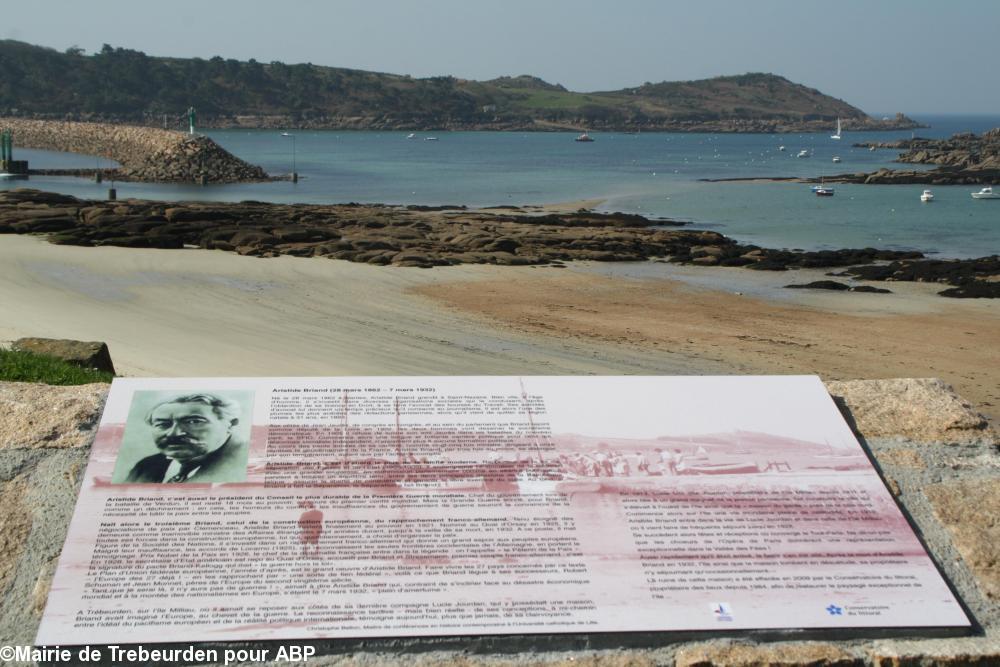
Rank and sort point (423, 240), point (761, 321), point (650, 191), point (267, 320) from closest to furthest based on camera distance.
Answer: point (267, 320) < point (761, 321) < point (423, 240) < point (650, 191)

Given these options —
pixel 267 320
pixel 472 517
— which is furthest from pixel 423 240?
pixel 472 517

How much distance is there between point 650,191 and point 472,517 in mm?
50294

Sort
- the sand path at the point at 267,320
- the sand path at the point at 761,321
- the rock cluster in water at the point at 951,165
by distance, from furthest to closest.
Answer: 1. the rock cluster in water at the point at 951,165
2. the sand path at the point at 761,321
3. the sand path at the point at 267,320

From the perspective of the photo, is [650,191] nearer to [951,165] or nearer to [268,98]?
[951,165]

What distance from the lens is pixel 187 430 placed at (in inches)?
135

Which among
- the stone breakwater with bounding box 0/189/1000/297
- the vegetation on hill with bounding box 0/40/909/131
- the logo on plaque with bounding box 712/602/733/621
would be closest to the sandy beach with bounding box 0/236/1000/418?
the stone breakwater with bounding box 0/189/1000/297

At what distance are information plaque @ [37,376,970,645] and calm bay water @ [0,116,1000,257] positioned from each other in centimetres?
2739

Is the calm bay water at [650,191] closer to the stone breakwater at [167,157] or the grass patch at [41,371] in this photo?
the stone breakwater at [167,157]

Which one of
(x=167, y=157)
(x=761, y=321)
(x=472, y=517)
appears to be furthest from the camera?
(x=167, y=157)

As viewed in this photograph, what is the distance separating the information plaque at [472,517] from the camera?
2916mm

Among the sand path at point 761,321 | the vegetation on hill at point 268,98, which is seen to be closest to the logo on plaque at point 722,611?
the sand path at point 761,321

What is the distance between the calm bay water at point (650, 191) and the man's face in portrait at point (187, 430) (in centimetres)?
2789

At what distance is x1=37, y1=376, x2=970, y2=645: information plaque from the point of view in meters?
2.92

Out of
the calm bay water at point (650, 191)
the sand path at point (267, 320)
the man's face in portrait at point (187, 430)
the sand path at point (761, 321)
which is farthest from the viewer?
the calm bay water at point (650, 191)
